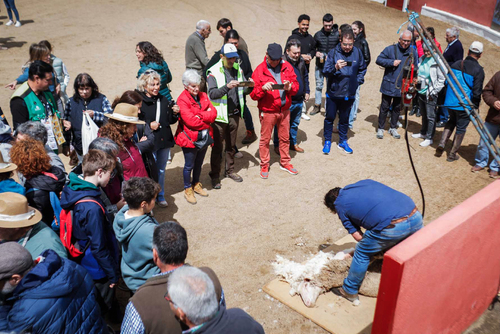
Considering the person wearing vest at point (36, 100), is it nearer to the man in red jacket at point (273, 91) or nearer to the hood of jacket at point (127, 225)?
the hood of jacket at point (127, 225)

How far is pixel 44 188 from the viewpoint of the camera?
13.0 feet

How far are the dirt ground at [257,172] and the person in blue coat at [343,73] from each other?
0.87m

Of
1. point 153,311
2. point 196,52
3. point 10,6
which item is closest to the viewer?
point 153,311

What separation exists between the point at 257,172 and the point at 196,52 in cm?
234

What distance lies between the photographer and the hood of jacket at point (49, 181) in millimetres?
3943

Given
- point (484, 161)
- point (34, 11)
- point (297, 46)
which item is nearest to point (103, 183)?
point (297, 46)

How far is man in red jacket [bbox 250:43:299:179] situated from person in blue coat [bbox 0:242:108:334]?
413 cm

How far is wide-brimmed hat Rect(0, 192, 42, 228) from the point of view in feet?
10.6

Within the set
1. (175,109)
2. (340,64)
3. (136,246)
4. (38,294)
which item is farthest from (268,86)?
(38,294)

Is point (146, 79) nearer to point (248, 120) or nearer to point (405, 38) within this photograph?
point (248, 120)

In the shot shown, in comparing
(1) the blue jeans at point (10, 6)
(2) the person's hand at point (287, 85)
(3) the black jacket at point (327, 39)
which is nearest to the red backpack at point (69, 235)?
(2) the person's hand at point (287, 85)

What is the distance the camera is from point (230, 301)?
4582 millimetres

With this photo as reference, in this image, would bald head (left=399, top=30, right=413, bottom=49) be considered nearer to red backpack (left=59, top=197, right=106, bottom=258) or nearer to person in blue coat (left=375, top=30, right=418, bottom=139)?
person in blue coat (left=375, top=30, right=418, bottom=139)

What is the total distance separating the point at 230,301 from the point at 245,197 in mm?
2160
